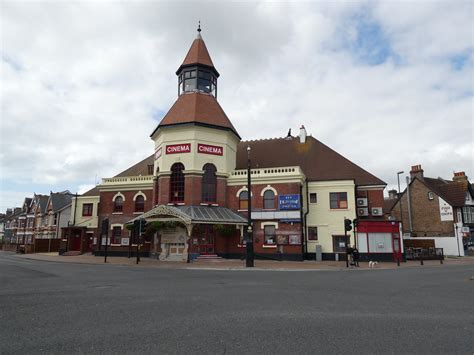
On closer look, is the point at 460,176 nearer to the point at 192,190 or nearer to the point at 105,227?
the point at 192,190

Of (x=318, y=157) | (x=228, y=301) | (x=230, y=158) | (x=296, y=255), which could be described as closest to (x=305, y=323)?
(x=228, y=301)

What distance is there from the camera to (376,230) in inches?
1105

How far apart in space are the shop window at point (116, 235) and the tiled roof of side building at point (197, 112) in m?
9.34

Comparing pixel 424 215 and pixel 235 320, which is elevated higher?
pixel 424 215

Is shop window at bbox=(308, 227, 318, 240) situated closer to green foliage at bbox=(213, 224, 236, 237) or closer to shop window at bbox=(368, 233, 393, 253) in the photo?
shop window at bbox=(368, 233, 393, 253)

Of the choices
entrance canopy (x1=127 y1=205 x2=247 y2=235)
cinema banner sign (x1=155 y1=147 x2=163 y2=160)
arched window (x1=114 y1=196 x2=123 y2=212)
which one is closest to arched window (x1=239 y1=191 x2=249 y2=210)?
entrance canopy (x1=127 y1=205 x2=247 y2=235)

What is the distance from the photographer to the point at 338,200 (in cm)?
3061

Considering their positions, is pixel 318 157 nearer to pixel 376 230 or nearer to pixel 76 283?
pixel 376 230

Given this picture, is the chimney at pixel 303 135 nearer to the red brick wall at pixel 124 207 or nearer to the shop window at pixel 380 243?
the shop window at pixel 380 243

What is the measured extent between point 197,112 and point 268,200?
9.42 metres

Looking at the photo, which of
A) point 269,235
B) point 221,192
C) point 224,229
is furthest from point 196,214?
point 269,235

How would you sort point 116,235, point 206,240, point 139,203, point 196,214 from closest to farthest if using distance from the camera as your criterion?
point 196,214, point 206,240, point 116,235, point 139,203

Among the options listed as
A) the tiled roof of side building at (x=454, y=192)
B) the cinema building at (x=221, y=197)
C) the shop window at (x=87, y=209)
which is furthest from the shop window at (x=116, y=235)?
the tiled roof of side building at (x=454, y=192)

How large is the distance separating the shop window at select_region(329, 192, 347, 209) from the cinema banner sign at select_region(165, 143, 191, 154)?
41.3 feet
